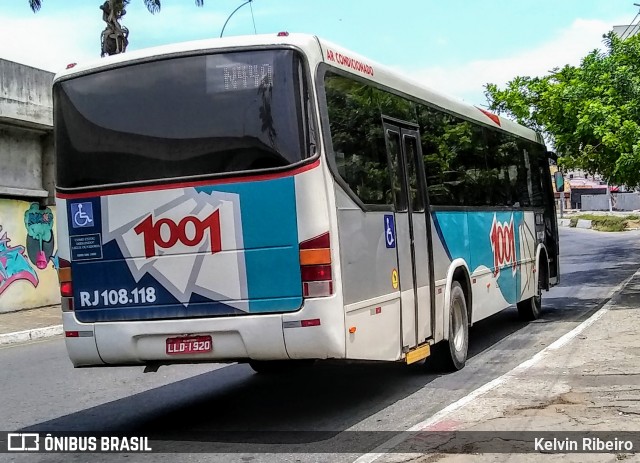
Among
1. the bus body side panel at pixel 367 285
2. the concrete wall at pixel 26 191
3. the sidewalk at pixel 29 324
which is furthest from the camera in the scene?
the concrete wall at pixel 26 191

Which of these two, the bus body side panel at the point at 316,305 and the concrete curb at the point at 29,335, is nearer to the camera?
the bus body side panel at the point at 316,305

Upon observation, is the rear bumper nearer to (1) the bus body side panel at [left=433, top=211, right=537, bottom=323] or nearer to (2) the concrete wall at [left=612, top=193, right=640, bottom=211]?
(1) the bus body side panel at [left=433, top=211, right=537, bottom=323]

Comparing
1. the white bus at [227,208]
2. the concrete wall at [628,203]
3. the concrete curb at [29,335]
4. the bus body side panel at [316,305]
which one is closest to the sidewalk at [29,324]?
the concrete curb at [29,335]

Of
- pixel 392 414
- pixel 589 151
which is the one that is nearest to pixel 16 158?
pixel 589 151

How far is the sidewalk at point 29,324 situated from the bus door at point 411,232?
873 cm

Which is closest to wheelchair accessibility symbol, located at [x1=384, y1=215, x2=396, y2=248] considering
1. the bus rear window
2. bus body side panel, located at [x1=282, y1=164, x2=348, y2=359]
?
bus body side panel, located at [x1=282, y1=164, x2=348, y2=359]

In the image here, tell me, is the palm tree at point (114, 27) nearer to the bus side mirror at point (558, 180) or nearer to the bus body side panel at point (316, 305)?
the bus side mirror at point (558, 180)

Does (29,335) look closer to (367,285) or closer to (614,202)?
(367,285)

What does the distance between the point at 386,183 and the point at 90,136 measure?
2.72 metres

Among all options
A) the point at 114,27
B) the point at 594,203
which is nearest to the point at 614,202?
the point at 594,203

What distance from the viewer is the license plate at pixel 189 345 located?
21.0 ft

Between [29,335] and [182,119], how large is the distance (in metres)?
9.52

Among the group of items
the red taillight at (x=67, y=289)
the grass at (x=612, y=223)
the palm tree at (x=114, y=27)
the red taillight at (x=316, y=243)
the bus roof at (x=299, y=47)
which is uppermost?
the palm tree at (x=114, y=27)

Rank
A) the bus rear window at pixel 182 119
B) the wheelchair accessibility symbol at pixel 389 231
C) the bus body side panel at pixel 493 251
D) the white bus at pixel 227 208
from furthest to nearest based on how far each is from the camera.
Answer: the bus body side panel at pixel 493 251
the wheelchair accessibility symbol at pixel 389 231
the bus rear window at pixel 182 119
the white bus at pixel 227 208
